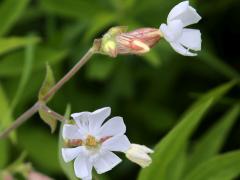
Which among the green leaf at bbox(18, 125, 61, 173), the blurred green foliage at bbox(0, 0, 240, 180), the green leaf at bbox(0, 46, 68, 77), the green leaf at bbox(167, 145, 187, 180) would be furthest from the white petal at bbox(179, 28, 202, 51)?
the green leaf at bbox(18, 125, 61, 173)

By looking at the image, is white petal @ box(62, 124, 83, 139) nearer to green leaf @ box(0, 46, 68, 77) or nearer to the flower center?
the flower center

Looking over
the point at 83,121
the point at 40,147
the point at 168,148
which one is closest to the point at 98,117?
the point at 83,121

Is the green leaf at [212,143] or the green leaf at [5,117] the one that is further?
the green leaf at [212,143]

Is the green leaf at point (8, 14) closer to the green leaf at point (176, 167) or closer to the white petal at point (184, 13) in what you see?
the green leaf at point (176, 167)

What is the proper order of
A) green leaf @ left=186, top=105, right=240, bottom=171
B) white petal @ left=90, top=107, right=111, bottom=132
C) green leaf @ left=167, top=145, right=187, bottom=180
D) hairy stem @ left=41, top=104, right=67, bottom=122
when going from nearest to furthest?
white petal @ left=90, top=107, right=111, bottom=132
hairy stem @ left=41, top=104, right=67, bottom=122
green leaf @ left=167, top=145, right=187, bottom=180
green leaf @ left=186, top=105, right=240, bottom=171

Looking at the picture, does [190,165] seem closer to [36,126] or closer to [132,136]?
[132,136]

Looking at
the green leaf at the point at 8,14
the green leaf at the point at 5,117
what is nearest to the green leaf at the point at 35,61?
the green leaf at the point at 8,14

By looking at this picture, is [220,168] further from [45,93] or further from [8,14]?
[8,14]

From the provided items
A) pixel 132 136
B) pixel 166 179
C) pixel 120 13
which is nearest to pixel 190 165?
pixel 166 179
